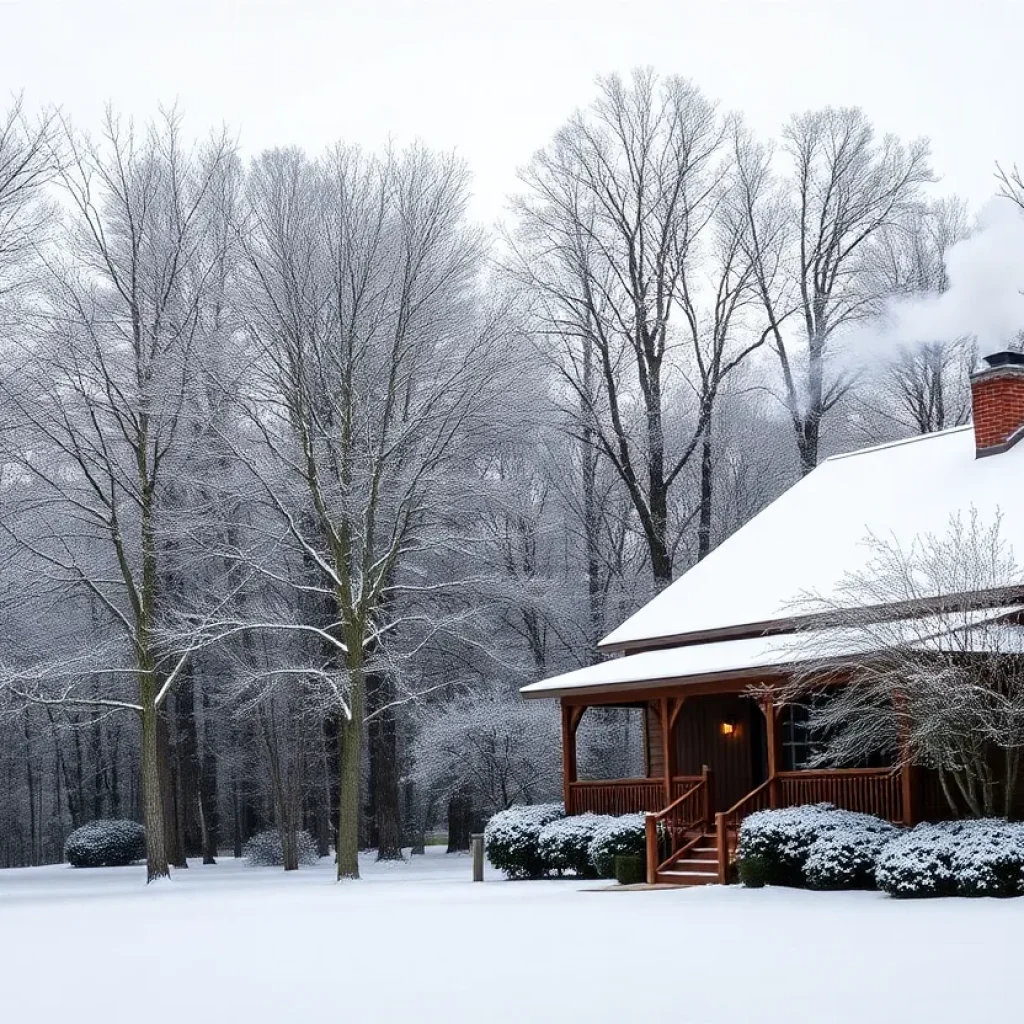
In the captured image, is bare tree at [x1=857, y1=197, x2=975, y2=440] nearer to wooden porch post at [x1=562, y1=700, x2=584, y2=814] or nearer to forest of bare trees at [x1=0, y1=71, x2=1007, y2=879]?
forest of bare trees at [x1=0, y1=71, x2=1007, y2=879]

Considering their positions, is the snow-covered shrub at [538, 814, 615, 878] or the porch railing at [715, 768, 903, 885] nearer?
the porch railing at [715, 768, 903, 885]

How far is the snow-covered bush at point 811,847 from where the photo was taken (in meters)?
17.8

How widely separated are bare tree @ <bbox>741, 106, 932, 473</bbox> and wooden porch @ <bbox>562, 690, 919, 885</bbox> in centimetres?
1254

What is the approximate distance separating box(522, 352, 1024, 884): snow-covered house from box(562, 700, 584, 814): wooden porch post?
1.1 inches

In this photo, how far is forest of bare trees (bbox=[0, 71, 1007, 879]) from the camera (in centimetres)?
2669

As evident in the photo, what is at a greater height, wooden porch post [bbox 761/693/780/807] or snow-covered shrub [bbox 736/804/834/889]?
wooden porch post [bbox 761/693/780/807]

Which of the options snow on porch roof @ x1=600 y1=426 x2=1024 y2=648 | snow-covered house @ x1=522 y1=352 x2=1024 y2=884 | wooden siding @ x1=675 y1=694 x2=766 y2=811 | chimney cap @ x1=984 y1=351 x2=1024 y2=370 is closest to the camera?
snow-covered house @ x1=522 y1=352 x2=1024 y2=884

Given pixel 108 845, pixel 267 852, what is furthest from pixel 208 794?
pixel 267 852

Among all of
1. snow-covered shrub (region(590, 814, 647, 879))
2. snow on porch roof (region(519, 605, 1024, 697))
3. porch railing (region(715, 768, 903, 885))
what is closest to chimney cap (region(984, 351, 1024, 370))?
snow on porch roof (region(519, 605, 1024, 697))

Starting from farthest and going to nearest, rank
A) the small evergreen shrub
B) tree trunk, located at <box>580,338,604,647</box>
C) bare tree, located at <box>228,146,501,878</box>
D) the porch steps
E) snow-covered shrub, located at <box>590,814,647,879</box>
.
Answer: tree trunk, located at <box>580,338,604,647</box> → bare tree, located at <box>228,146,501,878</box> → snow-covered shrub, located at <box>590,814,647,879</box> → the small evergreen shrub → the porch steps

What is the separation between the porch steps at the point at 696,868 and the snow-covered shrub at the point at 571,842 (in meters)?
1.81

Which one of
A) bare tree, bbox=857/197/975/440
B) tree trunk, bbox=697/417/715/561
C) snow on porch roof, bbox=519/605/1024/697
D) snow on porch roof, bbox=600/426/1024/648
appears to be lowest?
snow on porch roof, bbox=519/605/1024/697

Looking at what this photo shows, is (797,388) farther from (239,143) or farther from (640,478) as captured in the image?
(239,143)

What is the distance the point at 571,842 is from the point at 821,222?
65.9 ft
